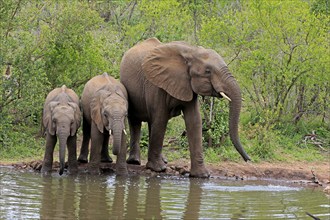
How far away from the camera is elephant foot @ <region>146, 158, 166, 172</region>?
47.4 ft

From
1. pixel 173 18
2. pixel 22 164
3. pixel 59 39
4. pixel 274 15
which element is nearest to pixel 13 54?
pixel 59 39

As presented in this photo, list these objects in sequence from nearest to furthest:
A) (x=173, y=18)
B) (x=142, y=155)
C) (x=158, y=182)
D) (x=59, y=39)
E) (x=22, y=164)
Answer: (x=158, y=182)
(x=22, y=164)
(x=142, y=155)
(x=59, y=39)
(x=173, y=18)

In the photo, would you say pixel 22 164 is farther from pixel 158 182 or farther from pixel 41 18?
pixel 41 18

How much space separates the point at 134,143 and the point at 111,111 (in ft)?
5.89

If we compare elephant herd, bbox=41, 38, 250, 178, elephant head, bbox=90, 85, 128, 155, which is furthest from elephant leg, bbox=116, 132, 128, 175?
elephant head, bbox=90, 85, 128, 155

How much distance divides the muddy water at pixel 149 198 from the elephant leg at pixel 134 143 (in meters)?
1.29

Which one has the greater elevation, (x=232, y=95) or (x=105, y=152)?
(x=232, y=95)

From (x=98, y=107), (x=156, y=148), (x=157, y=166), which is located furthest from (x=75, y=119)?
(x=157, y=166)

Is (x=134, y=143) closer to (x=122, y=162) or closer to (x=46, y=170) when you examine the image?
(x=122, y=162)

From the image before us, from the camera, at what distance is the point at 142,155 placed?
16.5 meters

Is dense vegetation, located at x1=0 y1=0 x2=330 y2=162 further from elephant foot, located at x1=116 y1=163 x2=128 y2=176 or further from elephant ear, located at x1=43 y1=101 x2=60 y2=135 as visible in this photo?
elephant foot, located at x1=116 y1=163 x2=128 y2=176

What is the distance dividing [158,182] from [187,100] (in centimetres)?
147

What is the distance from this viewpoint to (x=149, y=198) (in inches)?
451

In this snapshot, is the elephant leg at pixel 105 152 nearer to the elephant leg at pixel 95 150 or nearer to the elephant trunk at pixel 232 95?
the elephant leg at pixel 95 150
